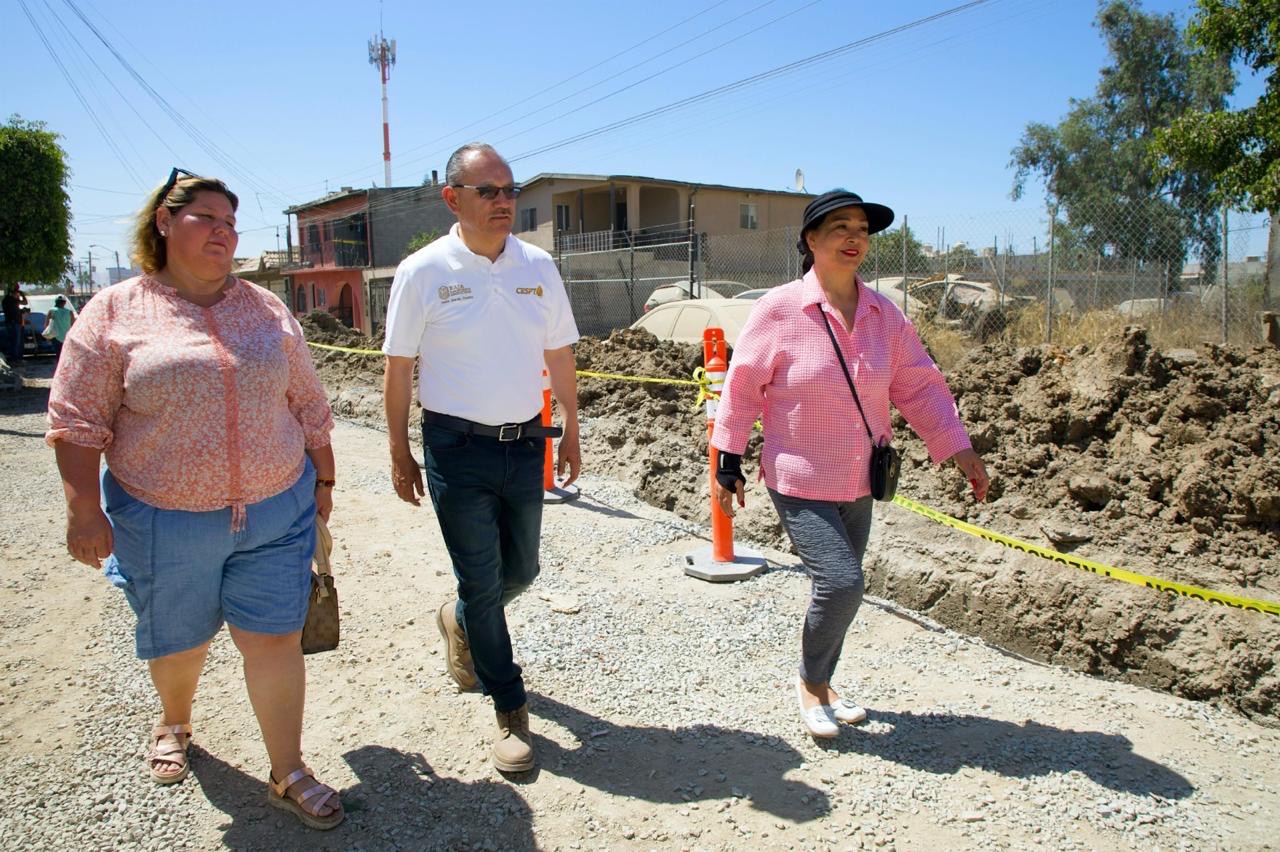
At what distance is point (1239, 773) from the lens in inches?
115

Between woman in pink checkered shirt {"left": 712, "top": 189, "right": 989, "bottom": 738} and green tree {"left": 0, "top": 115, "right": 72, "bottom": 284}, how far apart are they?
52.5ft

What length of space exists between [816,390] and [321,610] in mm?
1803

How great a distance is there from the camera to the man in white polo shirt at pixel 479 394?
2.91 m

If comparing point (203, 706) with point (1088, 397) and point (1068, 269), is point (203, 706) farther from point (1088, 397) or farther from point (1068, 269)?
point (1068, 269)

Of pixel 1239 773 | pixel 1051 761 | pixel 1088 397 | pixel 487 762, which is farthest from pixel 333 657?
pixel 1088 397

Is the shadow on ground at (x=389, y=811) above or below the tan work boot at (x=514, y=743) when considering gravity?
below

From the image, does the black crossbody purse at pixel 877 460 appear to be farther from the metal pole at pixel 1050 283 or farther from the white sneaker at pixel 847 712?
the metal pole at pixel 1050 283

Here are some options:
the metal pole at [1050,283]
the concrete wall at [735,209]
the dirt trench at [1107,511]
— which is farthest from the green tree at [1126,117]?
the dirt trench at [1107,511]

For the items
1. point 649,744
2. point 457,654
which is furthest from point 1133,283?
point 457,654

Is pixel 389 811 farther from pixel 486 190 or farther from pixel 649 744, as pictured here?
pixel 486 190

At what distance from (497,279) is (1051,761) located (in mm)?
2515

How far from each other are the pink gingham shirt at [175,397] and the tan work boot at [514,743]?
3.69ft

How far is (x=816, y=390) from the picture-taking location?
3.03m

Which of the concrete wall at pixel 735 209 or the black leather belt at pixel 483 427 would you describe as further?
the concrete wall at pixel 735 209
